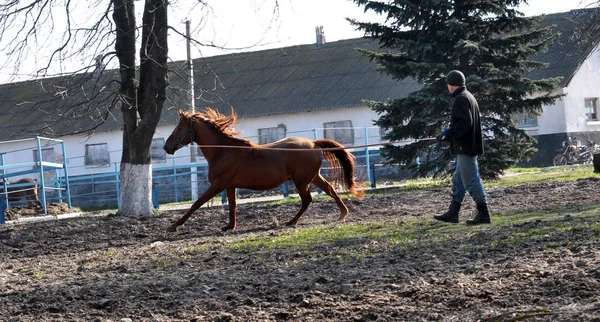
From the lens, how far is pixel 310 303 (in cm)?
671

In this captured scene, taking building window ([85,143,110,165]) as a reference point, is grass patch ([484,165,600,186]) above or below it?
below

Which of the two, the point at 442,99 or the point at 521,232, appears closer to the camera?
the point at 521,232

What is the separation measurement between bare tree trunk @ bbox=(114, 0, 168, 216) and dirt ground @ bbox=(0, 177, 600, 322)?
4.99 meters

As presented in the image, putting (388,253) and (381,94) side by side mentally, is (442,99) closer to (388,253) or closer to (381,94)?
(388,253)

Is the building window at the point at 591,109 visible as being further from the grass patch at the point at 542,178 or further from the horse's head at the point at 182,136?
the horse's head at the point at 182,136

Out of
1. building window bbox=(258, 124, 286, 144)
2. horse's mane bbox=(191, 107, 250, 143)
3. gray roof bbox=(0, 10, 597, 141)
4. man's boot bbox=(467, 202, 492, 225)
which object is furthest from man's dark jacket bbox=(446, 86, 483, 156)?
building window bbox=(258, 124, 286, 144)

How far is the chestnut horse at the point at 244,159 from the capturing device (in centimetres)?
1409

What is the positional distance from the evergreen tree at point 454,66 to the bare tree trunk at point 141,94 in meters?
5.78

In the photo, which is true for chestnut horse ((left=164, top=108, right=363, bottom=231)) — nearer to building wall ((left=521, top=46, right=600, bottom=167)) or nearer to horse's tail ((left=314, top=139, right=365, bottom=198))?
horse's tail ((left=314, top=139, right=365, bottom=198))

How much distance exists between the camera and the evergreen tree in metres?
21.3

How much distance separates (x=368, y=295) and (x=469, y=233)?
3.60 meters

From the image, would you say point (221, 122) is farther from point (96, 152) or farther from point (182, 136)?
point (96, 152)

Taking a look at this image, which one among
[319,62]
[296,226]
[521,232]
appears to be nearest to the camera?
[521,232]

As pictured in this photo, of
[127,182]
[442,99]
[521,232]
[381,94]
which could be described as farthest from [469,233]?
[381,94]
